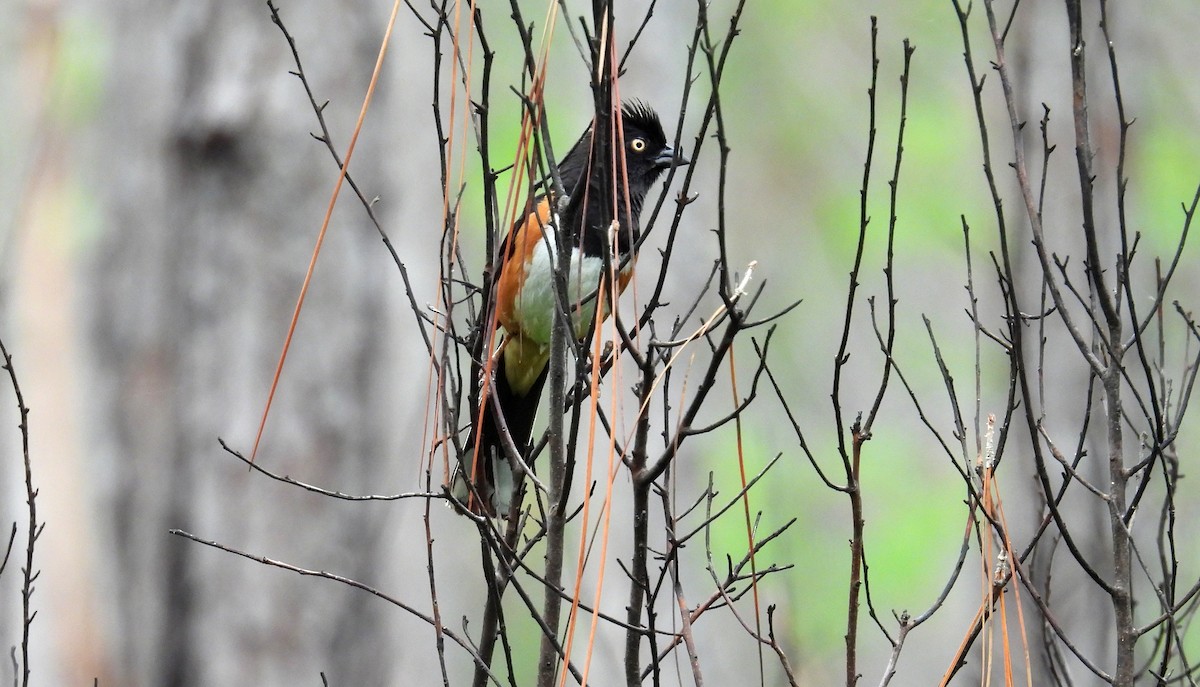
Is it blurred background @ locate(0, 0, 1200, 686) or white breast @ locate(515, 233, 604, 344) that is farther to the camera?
blurred background @ locate(0, 0, 1200, 686)

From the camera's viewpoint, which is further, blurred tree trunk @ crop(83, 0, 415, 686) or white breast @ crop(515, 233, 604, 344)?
blurred tree trunk @ crop(83, 0, 415, 686)

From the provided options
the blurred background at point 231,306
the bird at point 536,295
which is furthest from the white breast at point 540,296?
the blurred background at point 231,306

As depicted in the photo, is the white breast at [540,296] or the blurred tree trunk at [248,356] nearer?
the white breast at [540,296]

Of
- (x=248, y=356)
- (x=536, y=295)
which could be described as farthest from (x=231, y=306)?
(x=536, y=295)

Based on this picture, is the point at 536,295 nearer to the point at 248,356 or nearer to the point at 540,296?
the point at 540,296

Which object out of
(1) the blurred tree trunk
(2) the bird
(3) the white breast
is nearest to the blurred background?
(1) the blurred tree trunk

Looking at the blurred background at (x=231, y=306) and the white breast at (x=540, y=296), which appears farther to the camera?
the blurred background at (x=231, y=306)

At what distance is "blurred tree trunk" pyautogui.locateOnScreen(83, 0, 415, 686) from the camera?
3691 mm

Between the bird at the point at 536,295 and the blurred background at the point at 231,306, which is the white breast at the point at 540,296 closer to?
the bird at the point at 536,295

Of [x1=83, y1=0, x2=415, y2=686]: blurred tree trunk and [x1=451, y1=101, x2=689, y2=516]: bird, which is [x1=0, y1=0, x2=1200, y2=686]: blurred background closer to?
[x1=83, y1=0, x2=415, y2=686]: blurred tree trunk

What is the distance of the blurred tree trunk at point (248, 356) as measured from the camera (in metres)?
3.69

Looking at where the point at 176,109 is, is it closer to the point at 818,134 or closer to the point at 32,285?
the point at 32,285

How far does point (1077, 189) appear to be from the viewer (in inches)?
180

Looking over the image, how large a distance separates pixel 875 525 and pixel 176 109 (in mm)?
9152
